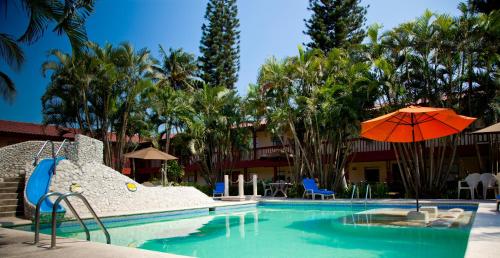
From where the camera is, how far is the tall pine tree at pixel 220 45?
1300 inches

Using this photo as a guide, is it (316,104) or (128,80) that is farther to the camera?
(128,80)

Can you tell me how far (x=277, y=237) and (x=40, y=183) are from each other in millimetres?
7336

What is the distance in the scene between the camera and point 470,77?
15.4 meters

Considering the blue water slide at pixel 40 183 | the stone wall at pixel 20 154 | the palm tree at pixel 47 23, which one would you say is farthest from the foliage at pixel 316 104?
the palm tree at pixel 47 23

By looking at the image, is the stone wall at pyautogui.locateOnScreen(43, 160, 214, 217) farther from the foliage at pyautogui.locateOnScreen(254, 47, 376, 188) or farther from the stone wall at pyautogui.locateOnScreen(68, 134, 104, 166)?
the foliage at pyautogui.locateOnScreen(254, 47, 376, 188)

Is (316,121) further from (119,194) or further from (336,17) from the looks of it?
(336,17)

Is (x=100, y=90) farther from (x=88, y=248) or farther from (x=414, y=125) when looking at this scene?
(x=88, y=248)

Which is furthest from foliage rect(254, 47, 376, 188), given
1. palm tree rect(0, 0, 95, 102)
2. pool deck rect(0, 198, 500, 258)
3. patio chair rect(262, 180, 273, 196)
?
palm tree rect(0, 0, 95, 102)

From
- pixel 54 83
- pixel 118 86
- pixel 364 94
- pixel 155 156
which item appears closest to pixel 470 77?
pixel 364 94

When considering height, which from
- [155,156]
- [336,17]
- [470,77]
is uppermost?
[336,17]

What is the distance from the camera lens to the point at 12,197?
11.9 meters

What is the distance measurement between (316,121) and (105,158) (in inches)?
492

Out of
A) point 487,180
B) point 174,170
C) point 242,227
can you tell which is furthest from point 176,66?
point 487,180

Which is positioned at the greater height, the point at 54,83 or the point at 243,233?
the point at 54,83
